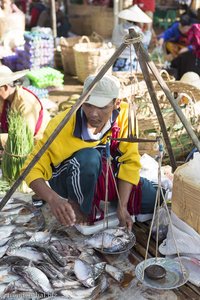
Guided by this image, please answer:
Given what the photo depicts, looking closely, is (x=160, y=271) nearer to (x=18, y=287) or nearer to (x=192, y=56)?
(x=18, y=287)

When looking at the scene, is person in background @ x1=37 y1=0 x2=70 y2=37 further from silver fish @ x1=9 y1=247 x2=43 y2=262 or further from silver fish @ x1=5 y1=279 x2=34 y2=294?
silver fish @ x1=5 y1=279 x2=34 y2=294

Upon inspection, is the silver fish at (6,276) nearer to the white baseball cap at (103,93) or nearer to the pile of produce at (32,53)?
the white baseball cap at (103,93)

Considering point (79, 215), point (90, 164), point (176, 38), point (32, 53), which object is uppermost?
point (176, 38)

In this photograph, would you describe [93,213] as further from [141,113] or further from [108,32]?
[108,32]

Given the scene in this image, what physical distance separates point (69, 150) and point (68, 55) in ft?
16.7

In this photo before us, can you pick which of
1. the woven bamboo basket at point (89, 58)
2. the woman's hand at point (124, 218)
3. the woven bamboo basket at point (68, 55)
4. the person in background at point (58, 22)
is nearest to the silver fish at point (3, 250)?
the woman's hand at point (124, 218)

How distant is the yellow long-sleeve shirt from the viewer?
2.65 metres

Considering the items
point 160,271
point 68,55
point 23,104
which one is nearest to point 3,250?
point 160,271

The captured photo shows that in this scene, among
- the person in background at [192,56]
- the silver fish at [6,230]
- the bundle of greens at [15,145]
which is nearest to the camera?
the silver fish at [6,230]

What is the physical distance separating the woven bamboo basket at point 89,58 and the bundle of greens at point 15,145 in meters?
3.19

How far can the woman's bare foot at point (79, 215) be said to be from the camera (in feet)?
9.18

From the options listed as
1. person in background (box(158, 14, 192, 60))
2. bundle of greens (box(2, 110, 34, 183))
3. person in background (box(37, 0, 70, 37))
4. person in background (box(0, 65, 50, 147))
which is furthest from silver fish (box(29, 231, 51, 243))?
person in background (box(37, 0, 70, 37))

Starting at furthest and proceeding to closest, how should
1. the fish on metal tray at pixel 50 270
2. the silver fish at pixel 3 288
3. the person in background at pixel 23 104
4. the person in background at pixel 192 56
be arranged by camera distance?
the person in background at pixel 192 56
the person in background at pixel 23 104
the fish on metal tray at pixel 50 270
the silver fish at pixel 3 288

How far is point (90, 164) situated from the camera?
8.70 ft
